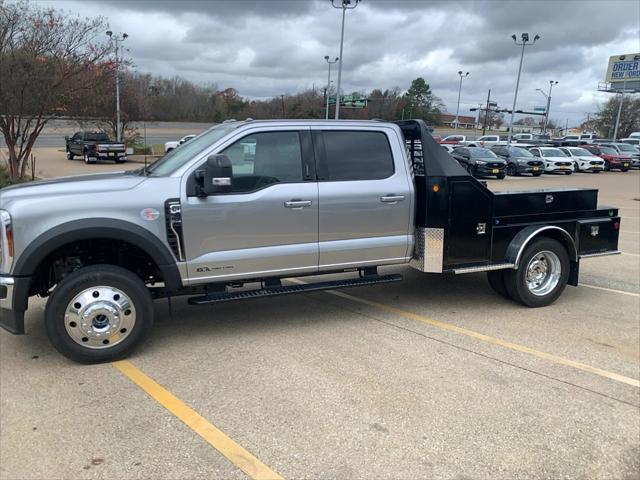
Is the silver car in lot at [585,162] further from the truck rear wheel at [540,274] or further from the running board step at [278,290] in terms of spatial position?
the running board step at [278,290]

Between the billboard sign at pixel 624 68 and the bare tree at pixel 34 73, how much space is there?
3382 inches

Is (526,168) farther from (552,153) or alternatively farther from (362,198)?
(362,198)

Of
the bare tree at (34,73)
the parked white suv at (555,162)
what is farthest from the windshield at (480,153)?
the bare tree at (34,73)

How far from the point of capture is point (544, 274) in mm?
6203

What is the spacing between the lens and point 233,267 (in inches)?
187

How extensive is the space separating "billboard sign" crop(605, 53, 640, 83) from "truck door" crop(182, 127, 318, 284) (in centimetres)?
9284

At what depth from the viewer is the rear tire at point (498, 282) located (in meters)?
6.18

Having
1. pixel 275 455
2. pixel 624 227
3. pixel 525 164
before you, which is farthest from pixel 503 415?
pixel 525 164

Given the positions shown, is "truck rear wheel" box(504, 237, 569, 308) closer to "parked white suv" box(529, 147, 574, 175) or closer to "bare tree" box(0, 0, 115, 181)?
"bare tree" box(0, 0, 115, 181)

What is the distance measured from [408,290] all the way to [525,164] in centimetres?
2609

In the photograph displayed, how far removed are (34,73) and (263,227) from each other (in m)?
13.1

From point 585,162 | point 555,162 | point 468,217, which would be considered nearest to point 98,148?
point 555,162

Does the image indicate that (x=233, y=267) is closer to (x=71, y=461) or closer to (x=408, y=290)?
(x=71, y=461)

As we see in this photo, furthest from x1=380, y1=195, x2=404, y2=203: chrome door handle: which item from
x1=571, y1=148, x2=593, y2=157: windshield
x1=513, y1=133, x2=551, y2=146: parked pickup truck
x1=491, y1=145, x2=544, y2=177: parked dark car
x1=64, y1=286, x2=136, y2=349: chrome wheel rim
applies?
x1=513, y1=133, x2=551, y2=146: parked pickup truck
